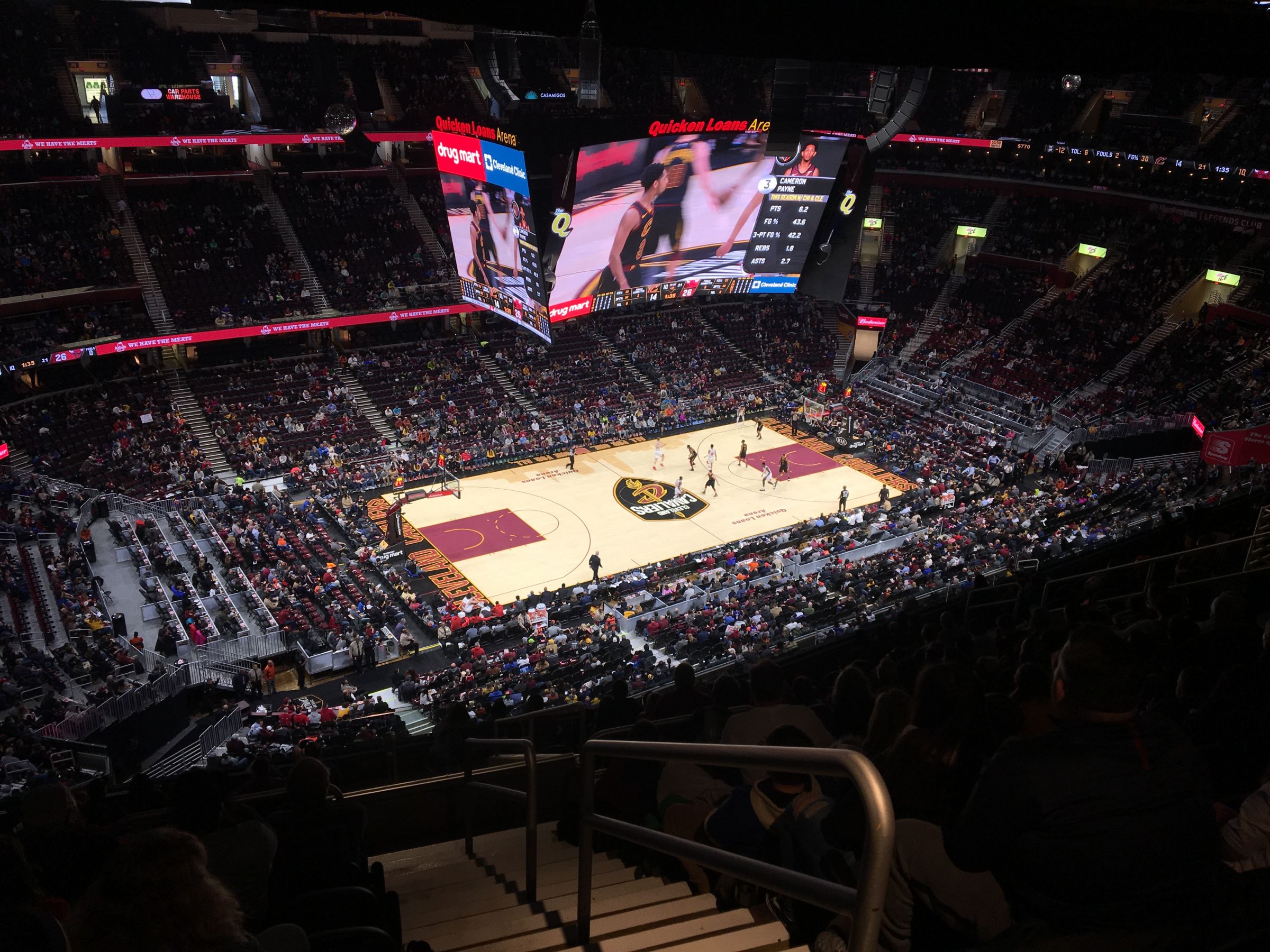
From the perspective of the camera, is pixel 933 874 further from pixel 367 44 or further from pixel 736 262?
pixel 367 44

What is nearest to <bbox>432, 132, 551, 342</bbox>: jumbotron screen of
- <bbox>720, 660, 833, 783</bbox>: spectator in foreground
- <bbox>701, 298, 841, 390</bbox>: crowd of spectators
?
<bbox>701, 298, 841, 390</bbox>: crowd of spectators

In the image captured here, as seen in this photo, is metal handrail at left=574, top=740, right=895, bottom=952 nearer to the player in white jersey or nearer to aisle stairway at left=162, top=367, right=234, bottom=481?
the player in white jersey

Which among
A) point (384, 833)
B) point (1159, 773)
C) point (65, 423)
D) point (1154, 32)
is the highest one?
point (1154, 32)

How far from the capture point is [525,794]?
5.98 meters

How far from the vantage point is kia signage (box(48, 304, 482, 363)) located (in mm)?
31797

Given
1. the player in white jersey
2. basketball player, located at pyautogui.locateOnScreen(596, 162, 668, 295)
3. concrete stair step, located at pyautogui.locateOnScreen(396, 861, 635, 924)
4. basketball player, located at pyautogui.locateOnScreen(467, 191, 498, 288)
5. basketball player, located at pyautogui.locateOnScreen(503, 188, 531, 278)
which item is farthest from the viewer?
the player in white jersey

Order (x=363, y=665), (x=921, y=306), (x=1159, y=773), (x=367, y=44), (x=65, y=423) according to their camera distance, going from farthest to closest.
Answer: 1. (x=921, y=306)
2. (x=367, y=44)
3. (x=65, y=423)
4. (x=363, y=665)
5. (x=1159, y=773)

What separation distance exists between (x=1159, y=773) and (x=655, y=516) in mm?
29393

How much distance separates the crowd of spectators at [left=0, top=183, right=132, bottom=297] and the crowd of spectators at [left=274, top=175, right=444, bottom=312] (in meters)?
7.21

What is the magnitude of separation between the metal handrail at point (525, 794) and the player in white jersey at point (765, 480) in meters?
27.6

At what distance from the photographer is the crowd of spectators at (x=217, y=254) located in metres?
35.5

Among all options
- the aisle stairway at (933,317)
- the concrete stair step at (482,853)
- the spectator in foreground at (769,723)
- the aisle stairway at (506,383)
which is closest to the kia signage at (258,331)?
the aisle stairway at (506,383)

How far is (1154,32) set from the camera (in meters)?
4.36

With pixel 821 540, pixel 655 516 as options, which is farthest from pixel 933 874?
pixel 655 516
